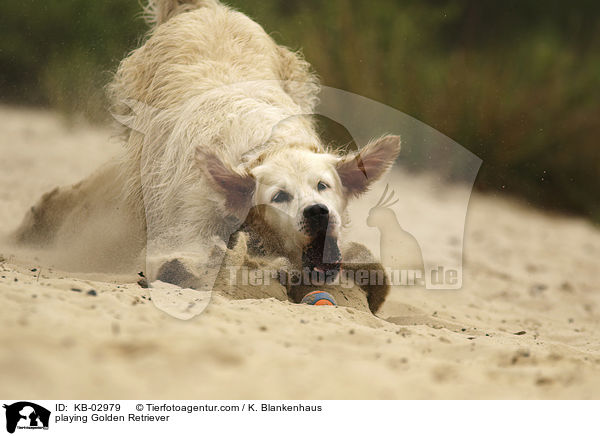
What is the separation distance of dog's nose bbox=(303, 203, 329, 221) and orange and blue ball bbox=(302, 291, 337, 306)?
45 cm

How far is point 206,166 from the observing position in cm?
394

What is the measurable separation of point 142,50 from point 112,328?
3460 millimetres

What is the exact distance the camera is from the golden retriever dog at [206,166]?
152 inches

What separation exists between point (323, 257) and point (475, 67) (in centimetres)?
568

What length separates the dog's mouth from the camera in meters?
3.78

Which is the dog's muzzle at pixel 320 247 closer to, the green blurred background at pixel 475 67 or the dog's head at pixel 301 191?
the dog's head at pixel 301 191

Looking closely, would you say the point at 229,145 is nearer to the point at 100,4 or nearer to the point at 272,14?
the point at 272,14

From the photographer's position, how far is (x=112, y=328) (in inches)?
102
